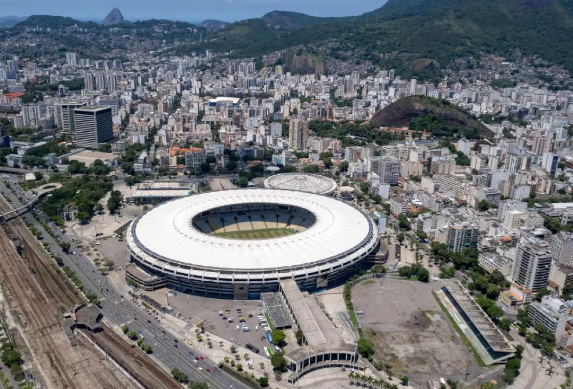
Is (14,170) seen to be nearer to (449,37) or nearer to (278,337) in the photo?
(278,337)

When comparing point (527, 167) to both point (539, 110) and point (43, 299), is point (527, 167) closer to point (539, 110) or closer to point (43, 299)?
point (539, 110)

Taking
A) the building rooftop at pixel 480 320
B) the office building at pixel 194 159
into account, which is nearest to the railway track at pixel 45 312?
the building rooftop at pixel 480 320

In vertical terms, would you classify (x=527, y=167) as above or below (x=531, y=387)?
above

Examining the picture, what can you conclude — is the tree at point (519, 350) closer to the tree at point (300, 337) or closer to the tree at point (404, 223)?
the tree at point (300, 337)

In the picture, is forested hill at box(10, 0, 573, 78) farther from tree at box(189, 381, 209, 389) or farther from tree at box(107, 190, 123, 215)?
tree at box(189, 381, 209, 389)

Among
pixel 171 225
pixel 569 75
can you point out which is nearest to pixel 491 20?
pixel 569 75

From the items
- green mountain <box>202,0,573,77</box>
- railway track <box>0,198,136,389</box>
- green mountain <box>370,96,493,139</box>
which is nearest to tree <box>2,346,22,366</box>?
railway track <box>0,198,136,389</box>
